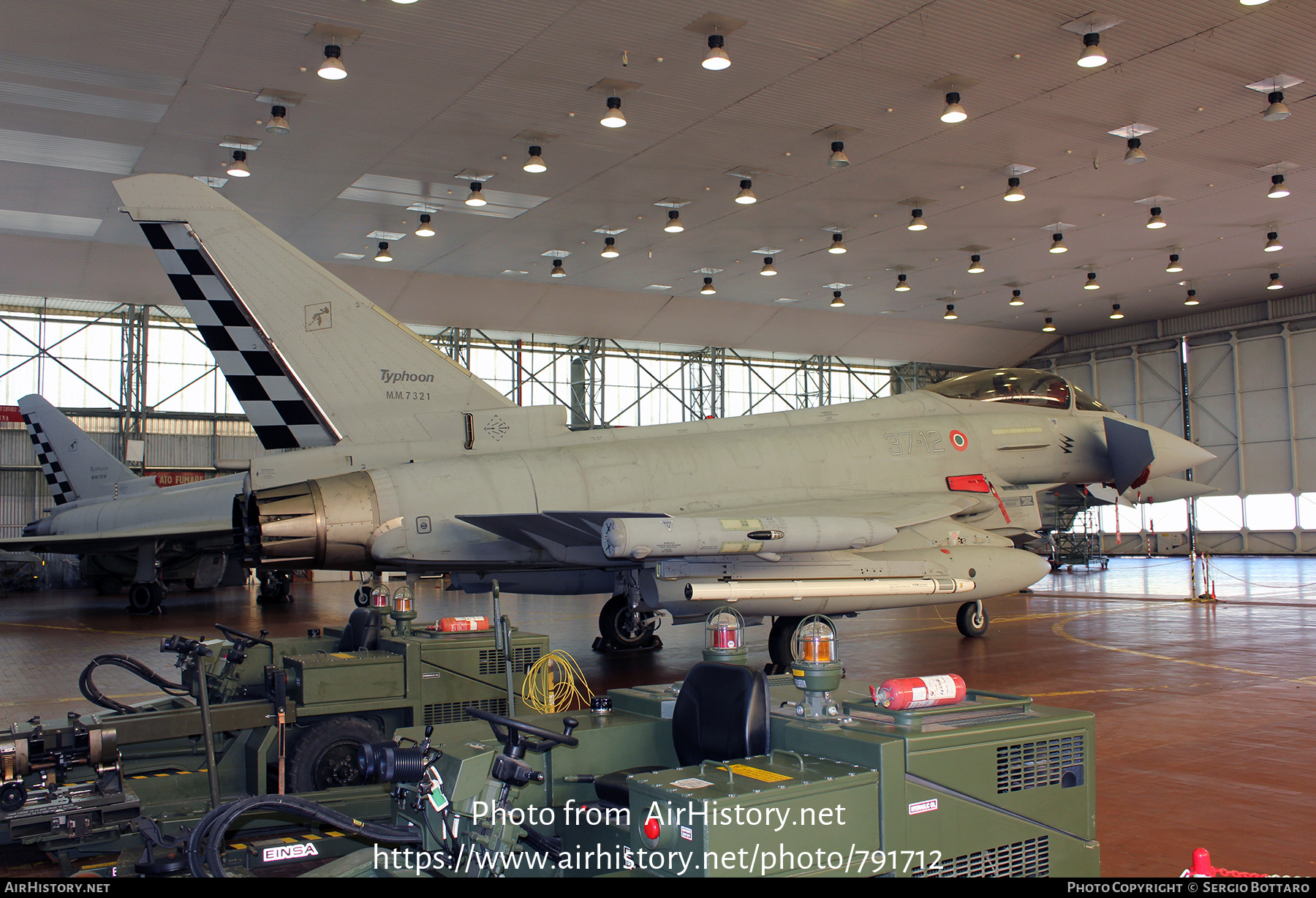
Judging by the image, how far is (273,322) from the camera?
9.30m

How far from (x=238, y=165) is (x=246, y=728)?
12811 millimetres

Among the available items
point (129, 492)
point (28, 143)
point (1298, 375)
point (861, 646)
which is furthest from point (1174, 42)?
point (1298, 375)

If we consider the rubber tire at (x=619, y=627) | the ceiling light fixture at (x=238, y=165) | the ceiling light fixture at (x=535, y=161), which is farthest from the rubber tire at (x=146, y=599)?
the rubber tire at (x=619, y=627)

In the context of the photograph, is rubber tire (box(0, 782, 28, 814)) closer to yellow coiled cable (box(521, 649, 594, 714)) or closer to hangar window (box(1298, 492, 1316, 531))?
yellow coiled cable (box(521, 649, 594, 714))

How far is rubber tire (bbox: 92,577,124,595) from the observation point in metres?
25.5

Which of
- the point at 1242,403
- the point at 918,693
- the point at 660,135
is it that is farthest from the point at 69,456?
the point at 1242,403

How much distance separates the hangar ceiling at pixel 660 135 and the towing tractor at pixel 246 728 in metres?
8.39

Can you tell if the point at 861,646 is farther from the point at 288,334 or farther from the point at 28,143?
the point at 28,143

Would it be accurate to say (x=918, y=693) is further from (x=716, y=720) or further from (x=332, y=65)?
(x=332, y=65)

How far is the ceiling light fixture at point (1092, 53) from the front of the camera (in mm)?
12047

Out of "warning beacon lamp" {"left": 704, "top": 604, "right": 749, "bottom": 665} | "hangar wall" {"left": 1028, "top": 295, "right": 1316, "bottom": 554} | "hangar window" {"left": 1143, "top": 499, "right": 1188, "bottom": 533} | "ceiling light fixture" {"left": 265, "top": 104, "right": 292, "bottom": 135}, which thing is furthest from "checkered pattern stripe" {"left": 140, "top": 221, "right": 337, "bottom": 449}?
"hangar window" {"left": 1143, "top": 499, "right": 1188, "bottom": 533}

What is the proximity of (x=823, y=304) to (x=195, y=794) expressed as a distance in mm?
26516

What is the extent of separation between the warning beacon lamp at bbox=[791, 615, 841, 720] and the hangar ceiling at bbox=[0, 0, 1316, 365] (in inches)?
396

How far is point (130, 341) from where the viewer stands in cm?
2827
